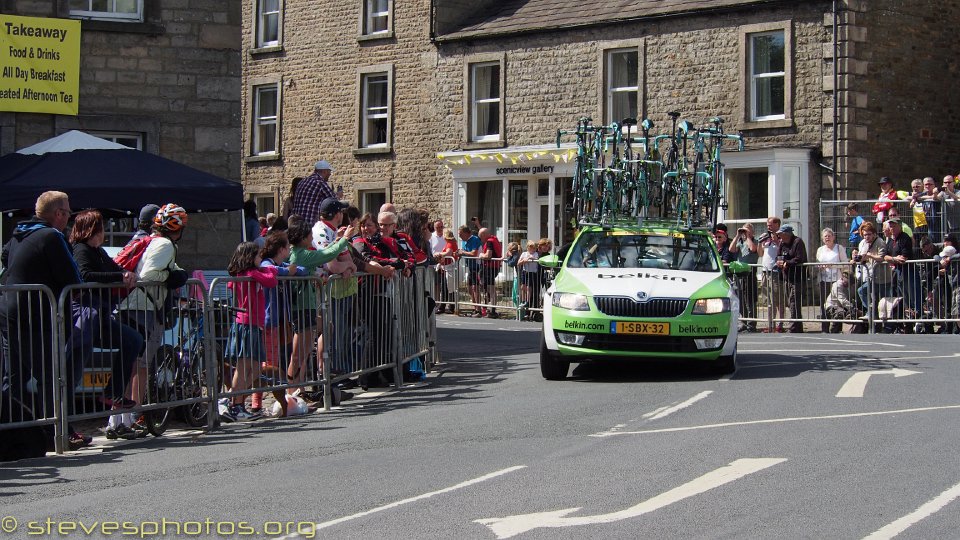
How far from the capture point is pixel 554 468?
31.9ft

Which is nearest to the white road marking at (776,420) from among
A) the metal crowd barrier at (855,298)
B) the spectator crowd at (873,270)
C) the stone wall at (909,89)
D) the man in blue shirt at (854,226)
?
the metal crowd barrier at (855,298)

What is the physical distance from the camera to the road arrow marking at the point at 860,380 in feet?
46.0

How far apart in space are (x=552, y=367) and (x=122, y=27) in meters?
9.26

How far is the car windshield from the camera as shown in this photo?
16438mm

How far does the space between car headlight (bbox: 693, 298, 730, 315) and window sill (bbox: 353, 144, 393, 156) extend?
2608 cm

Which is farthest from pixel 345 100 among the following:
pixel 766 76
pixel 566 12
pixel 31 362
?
pixel 31 362

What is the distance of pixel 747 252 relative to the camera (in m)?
26.1

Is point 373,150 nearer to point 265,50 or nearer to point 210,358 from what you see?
point 265,50

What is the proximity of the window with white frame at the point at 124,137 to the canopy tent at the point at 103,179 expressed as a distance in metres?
3.71

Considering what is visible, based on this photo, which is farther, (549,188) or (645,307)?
(549,188)

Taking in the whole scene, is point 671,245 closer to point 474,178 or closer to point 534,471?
point 534,471

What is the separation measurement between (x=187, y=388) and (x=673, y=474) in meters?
4.52

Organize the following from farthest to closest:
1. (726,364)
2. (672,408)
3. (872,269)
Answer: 1. (872,269)
2. (726,364)
3. (672,408)

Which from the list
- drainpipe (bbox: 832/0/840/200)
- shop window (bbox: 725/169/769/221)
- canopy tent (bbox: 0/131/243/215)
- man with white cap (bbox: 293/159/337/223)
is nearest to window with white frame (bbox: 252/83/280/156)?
shop window (bbox: 725/169/769/221)
